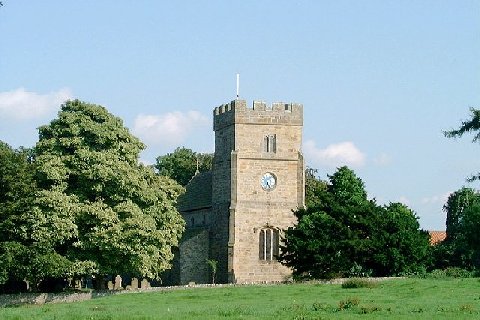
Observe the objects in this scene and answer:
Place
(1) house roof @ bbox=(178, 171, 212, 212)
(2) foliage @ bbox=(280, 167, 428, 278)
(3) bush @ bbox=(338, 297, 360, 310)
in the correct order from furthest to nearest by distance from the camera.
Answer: (1) house roof @ bbox=(178, 171, 212, 212)
(2) foliage @ bbox=(280, 167, 428, 278)
(3) bush @ bbox=(338, 297, 360, 310)

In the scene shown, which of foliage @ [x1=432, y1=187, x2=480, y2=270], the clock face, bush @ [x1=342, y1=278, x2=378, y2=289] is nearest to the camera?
bush @ [x1=342, y1=278, x2=378, y2=289]

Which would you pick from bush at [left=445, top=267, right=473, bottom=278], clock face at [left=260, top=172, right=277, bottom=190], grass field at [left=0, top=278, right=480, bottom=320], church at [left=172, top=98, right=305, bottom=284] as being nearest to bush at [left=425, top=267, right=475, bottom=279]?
bush at [left=445, top=267, right=473, bottom=278]

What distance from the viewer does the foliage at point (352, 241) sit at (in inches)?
2143

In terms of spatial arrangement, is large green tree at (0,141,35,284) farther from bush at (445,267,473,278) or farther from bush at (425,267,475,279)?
bush at (445,267,473,278)

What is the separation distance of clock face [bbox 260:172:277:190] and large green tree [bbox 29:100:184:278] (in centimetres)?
1343

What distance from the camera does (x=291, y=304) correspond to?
116 ft

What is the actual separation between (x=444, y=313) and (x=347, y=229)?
26.7 meters

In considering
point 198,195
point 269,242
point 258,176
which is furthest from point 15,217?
point 198,195

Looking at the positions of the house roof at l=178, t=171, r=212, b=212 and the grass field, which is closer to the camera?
the grass field

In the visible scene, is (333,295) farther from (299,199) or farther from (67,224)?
(299,199)

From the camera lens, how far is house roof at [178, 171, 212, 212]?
235 ft

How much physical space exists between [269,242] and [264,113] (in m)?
8.84

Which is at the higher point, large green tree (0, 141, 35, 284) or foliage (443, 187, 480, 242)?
foliage (443, 187, 480, 242)

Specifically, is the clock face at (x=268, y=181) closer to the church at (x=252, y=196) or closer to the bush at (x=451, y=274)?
the church at (x=252, y=196)
